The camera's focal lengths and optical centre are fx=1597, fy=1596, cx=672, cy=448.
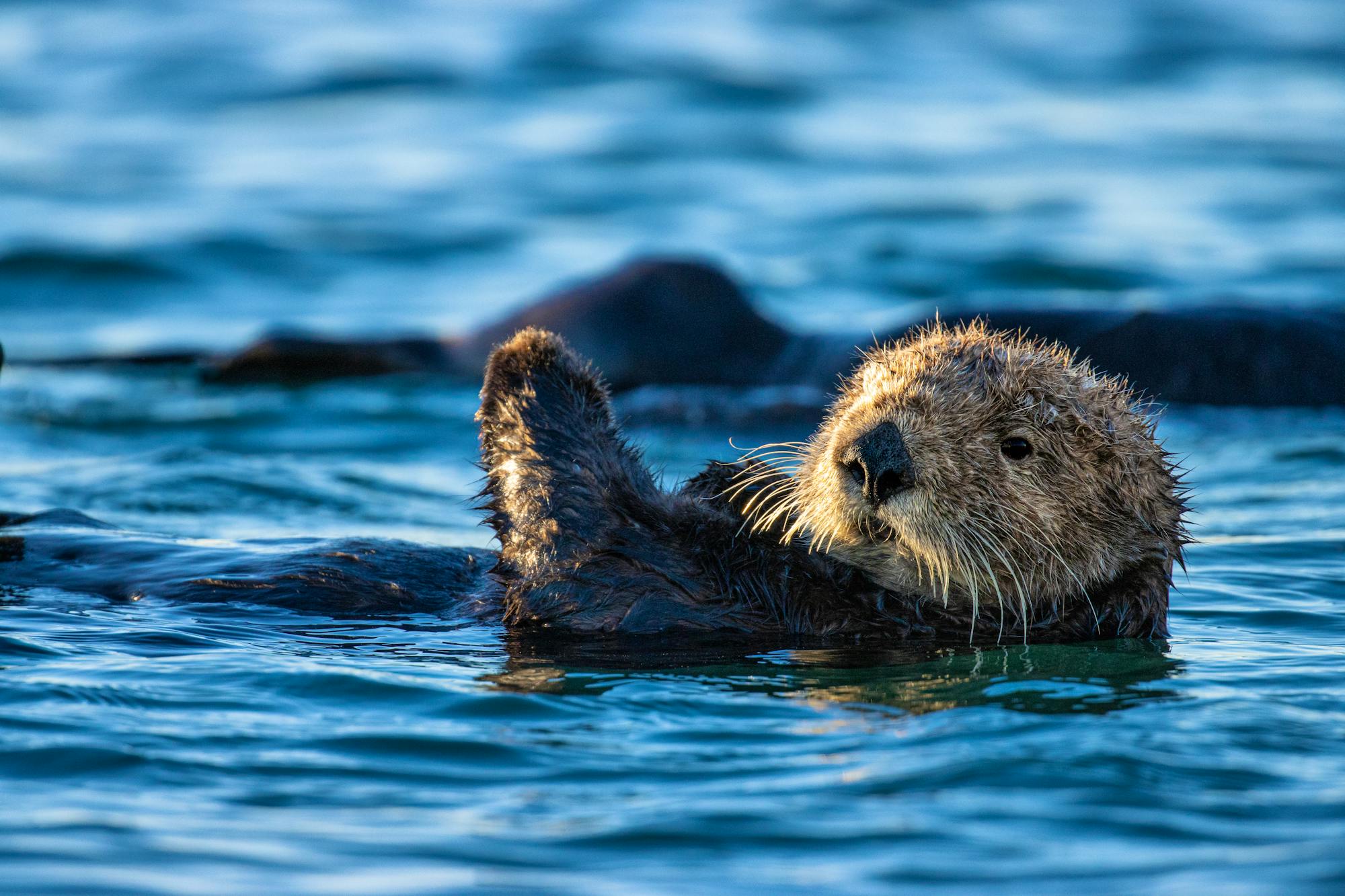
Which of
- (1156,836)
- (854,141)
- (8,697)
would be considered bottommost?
(1156,836)

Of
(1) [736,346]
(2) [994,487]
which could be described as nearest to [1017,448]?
(2) [994,487]

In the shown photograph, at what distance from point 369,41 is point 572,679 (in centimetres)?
1698

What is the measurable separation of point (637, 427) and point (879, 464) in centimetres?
460

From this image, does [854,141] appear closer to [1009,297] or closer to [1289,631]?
[1009,297]

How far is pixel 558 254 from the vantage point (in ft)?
43.1

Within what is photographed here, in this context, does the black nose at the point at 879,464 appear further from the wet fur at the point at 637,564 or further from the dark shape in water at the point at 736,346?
the dark shape in water at the point at 736,346

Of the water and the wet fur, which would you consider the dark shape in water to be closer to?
the water

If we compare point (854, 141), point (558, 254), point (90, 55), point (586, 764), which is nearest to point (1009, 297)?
point (558, 254)

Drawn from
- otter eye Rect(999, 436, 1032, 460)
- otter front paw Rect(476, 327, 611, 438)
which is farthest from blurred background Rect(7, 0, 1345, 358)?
A: otter eye Rect(999, 436, 1032, 460)

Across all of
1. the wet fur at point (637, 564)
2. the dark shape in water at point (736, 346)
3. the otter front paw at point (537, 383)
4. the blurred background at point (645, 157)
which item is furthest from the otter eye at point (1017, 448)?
the blurred background at point (645, 157)

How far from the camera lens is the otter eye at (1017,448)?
3.99 m

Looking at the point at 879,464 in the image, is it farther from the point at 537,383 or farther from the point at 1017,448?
the point at 537,383

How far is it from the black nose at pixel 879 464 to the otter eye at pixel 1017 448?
1.16ft

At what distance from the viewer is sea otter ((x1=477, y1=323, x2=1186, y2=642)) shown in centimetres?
392
